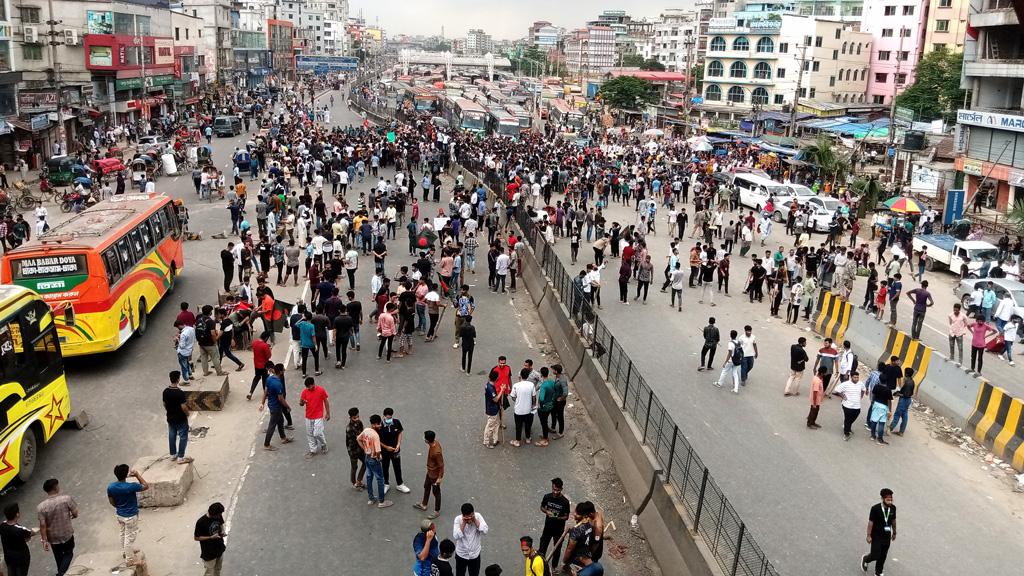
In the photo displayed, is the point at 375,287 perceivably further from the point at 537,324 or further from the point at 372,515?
the point at 372,515

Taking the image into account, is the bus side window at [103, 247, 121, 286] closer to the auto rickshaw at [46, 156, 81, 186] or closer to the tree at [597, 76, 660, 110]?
the auto rickshaw at [46, 156, 81, 186]

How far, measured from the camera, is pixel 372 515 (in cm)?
1098

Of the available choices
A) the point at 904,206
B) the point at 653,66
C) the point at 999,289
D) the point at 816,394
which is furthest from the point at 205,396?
the point at 653,66

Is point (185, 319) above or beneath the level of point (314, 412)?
above

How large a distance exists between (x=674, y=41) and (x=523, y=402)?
517 feet

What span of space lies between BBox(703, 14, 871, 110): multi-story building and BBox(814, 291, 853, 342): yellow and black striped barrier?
66.3m

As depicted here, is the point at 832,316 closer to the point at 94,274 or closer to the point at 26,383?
the point at 94,274

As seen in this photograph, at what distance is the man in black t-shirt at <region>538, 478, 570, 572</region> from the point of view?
9.72 m

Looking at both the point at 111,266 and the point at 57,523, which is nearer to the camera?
the point at 57,523

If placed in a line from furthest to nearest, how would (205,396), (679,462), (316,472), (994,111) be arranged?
(994,111)
(205,396)
(316,472)
(679,462)

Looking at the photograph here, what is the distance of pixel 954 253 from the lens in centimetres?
2731

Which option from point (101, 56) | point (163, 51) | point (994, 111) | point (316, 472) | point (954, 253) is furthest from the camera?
point (163, 51)

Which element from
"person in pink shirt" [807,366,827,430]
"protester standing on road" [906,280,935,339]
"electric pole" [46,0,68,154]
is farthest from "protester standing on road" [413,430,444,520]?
"electric pole" [46,0,68,154]

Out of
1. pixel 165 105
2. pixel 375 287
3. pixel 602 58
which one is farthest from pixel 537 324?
→ pixel 602 58
